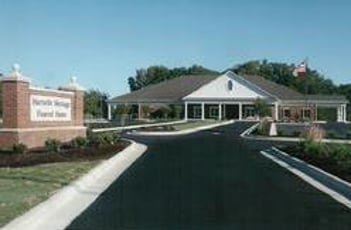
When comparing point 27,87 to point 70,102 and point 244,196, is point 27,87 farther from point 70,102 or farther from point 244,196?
point 244,196

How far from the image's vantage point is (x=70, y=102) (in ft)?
107

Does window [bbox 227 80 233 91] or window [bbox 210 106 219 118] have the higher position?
window [bbox 227 80 233 91]

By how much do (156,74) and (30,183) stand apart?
126 metres

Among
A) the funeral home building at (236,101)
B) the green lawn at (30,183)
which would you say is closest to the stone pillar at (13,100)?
the green lawn at (30,183)

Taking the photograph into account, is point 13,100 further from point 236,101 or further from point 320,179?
point 236,101

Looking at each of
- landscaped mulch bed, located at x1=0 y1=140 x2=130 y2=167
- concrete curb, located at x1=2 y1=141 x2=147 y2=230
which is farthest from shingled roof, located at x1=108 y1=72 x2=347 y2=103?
concrete curb, located at x1=2 y1=141 x2=147 y2=230

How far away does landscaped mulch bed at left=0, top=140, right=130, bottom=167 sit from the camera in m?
21.2

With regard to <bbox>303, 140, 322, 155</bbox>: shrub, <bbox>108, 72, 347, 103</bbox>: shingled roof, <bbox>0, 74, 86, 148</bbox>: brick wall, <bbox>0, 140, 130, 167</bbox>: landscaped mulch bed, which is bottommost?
<bbox>0, 140, 130, 167</bbox>: landscaped mulch bed

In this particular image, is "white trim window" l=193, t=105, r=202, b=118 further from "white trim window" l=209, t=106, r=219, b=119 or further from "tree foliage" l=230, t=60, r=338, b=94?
"tree foliage" l=230, t=60, r=338, b=94

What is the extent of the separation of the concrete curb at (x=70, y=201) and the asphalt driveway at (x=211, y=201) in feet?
0.75

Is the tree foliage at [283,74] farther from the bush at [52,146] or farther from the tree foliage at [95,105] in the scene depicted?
the bush at [52,146]

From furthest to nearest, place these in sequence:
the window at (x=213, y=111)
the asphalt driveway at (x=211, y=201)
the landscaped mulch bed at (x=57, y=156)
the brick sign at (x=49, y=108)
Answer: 1. the window at (x=213, y=111)
2. the brick sign at (x=49, y=108)
3. the landscaped mulch bed at (x=57, y=156)
4. the asphalt driveway at (x=211, y=201)

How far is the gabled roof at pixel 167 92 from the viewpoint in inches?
3885

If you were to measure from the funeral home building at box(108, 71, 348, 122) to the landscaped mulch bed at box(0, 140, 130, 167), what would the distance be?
68249 millimetres
